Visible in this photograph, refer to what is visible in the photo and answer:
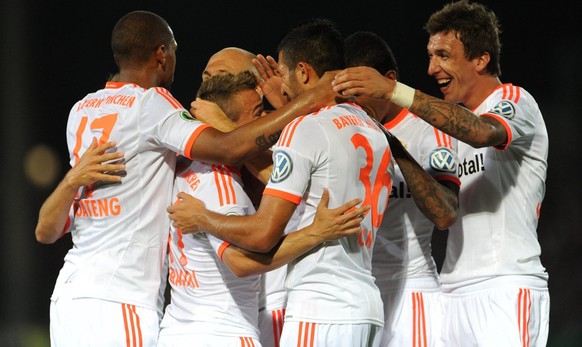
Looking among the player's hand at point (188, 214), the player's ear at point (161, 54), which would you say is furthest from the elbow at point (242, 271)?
the player's ear at point (161, 54)

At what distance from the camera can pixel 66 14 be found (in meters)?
8.15

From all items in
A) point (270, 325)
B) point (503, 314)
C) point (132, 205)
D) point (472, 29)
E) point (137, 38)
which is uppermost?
point (472, 29)

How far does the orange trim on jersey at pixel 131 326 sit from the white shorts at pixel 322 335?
2.35 feet

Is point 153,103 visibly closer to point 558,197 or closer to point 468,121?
point 468,121

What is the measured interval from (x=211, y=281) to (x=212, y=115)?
0.80 meters

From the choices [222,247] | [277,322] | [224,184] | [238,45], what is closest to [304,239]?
[222,247]

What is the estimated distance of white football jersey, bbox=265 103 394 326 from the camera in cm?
315

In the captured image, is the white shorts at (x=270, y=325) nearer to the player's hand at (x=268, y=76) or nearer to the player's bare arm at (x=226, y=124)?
the player's bare arm at (x=226, y=124)

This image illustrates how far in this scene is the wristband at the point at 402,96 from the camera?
342 cm

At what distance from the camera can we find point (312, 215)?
10.7ft

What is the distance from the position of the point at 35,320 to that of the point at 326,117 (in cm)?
530

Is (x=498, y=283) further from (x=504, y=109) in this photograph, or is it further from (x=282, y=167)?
(x=282, y=167)

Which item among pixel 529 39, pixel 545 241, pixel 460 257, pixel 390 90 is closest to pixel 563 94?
pixel 529 39

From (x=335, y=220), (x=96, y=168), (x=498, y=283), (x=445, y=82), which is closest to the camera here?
(x=335, y=220)
